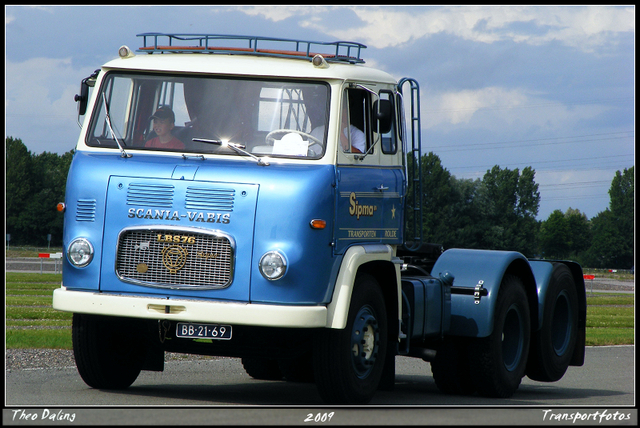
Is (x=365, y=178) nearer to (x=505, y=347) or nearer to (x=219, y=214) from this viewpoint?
(x=219, y=214)

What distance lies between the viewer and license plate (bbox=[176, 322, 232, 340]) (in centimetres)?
750

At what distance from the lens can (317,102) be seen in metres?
8.11

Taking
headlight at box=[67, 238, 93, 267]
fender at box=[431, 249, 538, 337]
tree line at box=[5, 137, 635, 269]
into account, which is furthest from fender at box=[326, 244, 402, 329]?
tree line at box=[5, 137, 635, 269]

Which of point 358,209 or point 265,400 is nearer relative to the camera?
point 358,209

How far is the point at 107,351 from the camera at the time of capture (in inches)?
340

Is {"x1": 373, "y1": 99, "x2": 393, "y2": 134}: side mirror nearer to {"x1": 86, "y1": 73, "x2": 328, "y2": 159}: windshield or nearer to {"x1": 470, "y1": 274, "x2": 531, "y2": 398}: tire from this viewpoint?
{"x1": 86, "y1": 73, "x2": 328, "y2": 159}: windshield

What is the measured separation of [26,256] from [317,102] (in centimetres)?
5984

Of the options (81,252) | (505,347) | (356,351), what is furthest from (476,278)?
(81,252)

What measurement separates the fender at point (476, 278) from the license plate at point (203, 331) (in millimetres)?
3473

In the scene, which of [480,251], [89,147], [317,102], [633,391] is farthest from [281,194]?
[633,391]

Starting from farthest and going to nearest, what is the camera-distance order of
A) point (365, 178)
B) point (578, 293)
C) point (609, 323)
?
point (609, 323), point (578, 293), point (365, 178)

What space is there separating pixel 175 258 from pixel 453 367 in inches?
160

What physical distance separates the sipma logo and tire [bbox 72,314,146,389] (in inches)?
83.3

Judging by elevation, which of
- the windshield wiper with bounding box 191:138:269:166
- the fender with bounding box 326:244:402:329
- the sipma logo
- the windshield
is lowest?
the fender with bounding box 326:244:402:329
